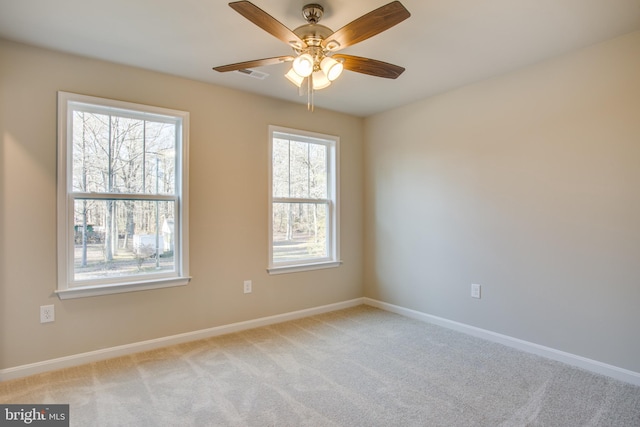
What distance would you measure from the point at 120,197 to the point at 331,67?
83.3 inches


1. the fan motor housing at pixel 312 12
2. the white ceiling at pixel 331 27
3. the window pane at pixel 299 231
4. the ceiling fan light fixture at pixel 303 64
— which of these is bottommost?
the window pane at pixel 299 231

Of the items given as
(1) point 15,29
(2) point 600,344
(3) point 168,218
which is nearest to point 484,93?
(2) point 600,344

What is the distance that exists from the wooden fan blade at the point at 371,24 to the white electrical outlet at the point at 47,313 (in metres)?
2.78

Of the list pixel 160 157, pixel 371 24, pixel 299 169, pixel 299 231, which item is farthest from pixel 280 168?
pixel 371 24

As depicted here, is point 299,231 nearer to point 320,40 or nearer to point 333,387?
point 333,387

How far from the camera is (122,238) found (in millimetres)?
3039

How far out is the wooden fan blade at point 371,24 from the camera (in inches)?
65.0

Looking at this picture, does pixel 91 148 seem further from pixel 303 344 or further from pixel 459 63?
pixel 459 63

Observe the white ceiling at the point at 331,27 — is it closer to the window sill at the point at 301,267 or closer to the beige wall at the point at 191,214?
the beige wall at the point at 191,214

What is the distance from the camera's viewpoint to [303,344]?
3195mm

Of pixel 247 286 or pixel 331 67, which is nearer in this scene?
pixel 331 67

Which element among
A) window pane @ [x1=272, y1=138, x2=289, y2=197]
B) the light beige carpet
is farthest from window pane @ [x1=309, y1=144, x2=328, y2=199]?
the light beige carpet

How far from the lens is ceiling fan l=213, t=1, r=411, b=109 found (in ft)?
5.71

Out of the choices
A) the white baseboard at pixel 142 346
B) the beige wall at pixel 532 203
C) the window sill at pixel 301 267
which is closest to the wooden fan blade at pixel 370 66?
the beige wall at pixel 532 203
